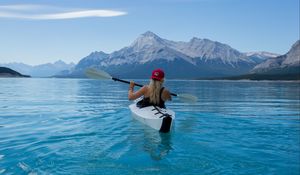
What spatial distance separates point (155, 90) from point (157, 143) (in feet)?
11.0

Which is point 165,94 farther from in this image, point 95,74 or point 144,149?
point 95,74

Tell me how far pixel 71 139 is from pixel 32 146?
67.9 inches

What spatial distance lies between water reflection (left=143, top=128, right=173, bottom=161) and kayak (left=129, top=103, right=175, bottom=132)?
0.88 feet

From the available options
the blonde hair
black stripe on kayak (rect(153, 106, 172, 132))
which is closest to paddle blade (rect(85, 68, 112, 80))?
the blonde hair

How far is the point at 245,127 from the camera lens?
691 inches

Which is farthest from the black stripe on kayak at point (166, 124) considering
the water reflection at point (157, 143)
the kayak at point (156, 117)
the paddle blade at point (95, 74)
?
the paddle blade at point (95, 74)

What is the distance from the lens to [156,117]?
49.4ft

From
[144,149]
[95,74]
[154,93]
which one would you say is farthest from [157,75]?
[95,74]

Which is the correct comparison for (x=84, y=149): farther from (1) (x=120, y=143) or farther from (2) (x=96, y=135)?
(2) (x=96, y=135)

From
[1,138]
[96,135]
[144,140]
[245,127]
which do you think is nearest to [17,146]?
[1,138]

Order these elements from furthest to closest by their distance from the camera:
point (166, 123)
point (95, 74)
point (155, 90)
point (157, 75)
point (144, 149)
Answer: point (95, 74)
point (155, 90)
point (157, 75)
point (166, 123)
point (144, 149)

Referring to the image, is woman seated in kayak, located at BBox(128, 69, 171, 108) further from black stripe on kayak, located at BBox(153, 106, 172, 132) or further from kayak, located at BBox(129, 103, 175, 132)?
black stripe on kayak, located at BBox(153, 106, 172, 132)

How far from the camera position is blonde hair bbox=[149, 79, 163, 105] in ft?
49.7

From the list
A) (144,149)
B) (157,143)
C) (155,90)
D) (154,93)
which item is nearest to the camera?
(144,149)
